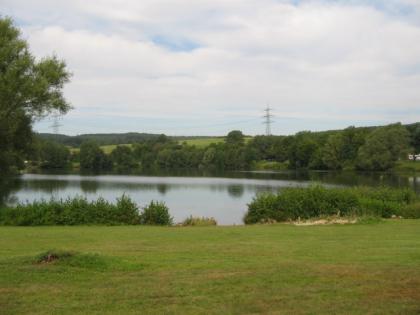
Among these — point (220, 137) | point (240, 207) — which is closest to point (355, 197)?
point (240, 207)

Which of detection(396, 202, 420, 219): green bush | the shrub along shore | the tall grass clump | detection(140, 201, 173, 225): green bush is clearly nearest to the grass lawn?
the shrub along shore

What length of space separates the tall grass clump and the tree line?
79.8 meters

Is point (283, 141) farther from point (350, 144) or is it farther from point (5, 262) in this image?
point (5, 262)

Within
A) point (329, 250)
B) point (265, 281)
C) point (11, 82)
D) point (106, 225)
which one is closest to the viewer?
point (265, 281)

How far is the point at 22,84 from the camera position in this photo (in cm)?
2728

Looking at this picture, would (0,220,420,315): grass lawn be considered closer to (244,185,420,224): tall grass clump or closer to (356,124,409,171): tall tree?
(244,185,420,224): tall grass clump

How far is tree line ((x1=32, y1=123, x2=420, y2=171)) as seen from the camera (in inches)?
4144

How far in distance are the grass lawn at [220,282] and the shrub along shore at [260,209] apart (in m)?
12.1

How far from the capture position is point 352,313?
20.6ft

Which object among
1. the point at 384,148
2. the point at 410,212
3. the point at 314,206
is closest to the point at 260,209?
the point at 314,206

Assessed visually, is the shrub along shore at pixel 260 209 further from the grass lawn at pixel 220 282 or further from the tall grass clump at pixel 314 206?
the grass lawn at pixel 220 282

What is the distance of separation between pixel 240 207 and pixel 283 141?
101171 millimetres

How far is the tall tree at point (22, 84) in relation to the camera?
89.0 feet

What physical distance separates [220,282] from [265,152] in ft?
459
